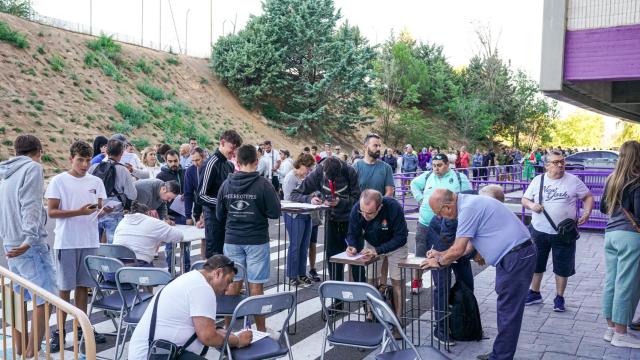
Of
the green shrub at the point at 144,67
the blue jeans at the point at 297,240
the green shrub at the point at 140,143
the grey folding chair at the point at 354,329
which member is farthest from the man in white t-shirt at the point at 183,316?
the green shrub at the point at 144,67

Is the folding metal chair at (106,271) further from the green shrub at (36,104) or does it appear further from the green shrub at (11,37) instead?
the green shrub at (11,37)

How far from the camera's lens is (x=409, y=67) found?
5438cm

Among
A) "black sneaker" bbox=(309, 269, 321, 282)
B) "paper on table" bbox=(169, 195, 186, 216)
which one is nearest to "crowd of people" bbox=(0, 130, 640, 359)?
"black sneaker" bbox=(309, 269, 321, 282)

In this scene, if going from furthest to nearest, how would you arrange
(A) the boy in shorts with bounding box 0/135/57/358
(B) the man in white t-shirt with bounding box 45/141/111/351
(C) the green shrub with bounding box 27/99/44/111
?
(C) the green shrub with bounding box 27/99/44/111
(B) the man in white t-shirt with bounding box 45/141/111/351
(A) the boy in shorts with bounding box 0/135/57/358

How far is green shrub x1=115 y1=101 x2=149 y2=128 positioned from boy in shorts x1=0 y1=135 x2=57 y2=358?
2652cm

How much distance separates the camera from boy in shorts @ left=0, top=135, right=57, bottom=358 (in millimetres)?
5051

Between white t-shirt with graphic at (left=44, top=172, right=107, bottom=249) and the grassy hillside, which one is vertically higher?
the grassy hillside

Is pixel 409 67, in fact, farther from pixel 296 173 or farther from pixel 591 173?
pixel 296 173

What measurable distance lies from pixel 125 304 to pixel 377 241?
2610 millimetres

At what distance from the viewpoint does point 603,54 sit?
5336 mm

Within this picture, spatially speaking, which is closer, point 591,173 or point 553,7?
point 553,7

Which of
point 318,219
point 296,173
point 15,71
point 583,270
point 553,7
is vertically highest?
point 15,71

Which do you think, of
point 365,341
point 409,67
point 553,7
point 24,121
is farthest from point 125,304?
point 409,67

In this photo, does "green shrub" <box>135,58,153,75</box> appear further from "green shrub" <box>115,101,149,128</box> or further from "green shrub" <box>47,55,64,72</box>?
"green shrub" <box>47,55,64,72</box>
